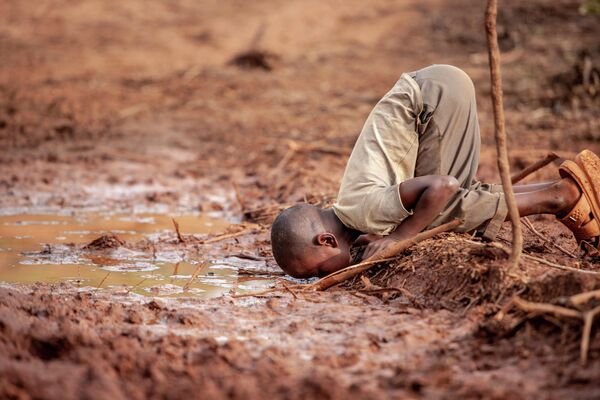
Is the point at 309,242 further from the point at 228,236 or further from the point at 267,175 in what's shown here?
the point at 267,175

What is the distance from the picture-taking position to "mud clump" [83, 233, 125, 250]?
5195 mm

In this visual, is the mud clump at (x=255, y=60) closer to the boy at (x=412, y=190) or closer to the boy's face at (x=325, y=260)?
the boy at (x=412, y=190)

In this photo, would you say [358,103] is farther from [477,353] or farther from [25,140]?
[477,353]

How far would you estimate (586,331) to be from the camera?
2.75 meters

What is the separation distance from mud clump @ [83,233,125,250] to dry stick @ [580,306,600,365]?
3.15 m

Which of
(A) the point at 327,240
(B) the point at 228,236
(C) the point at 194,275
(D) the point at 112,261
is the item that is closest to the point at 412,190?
(A) the point at 327,240

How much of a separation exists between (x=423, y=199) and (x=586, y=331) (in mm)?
1281

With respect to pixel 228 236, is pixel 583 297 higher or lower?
higher

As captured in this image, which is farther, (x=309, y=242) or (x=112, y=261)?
(x=112, y=261)

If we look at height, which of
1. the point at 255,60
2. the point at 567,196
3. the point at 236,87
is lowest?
the point at 236,87

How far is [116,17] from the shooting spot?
15.3m

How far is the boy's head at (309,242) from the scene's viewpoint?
4086 millimetres

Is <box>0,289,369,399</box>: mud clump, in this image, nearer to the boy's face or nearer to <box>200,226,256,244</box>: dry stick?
the boy's face

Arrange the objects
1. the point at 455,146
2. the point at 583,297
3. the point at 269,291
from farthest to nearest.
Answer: the point at 455,146
the point at 269,291
the point at 583,297
